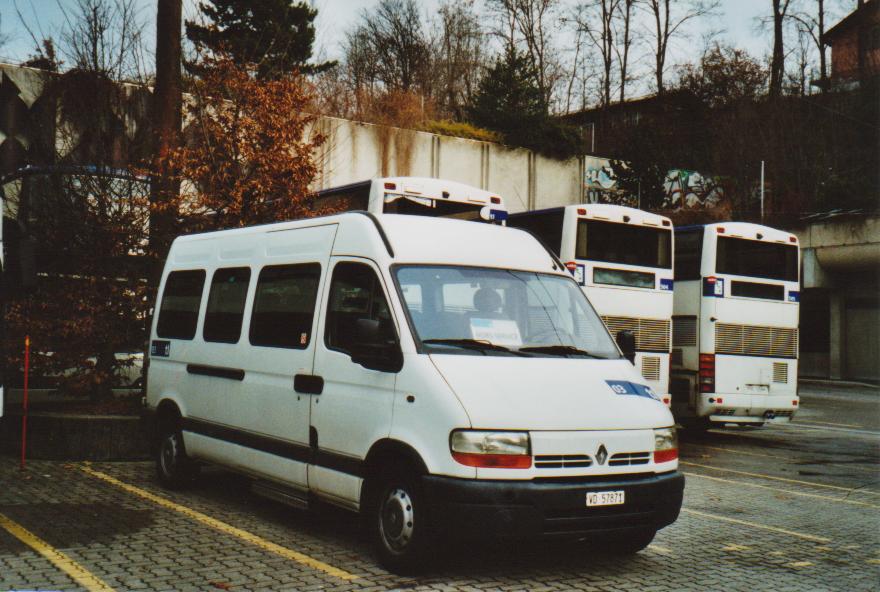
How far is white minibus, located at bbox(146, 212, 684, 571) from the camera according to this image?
602 centimetres

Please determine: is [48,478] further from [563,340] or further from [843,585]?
[843,585]

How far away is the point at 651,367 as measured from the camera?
15602 mm

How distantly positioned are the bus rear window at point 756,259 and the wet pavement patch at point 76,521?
37.1ft

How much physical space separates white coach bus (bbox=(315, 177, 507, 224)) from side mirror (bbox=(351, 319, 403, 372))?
9014mm

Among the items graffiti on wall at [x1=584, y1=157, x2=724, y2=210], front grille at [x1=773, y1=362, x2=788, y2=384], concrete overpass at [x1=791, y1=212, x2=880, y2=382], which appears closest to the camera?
front grille at [x1=773, y1=362, x2=788, y2=384]

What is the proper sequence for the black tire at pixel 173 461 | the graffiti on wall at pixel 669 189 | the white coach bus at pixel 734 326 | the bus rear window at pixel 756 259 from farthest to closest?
the graffiti on wall at pixel 669 189 < the bus rear window at pixel 756 259 < the white coach bus at pixel 734 326 < the black tire at pixel 173 461

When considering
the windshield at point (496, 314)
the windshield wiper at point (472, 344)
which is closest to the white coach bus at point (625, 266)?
the windshield at point (496, 314)

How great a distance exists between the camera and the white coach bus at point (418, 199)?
51.6 ft

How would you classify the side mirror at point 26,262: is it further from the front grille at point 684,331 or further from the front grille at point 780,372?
the front grille at point 780,372

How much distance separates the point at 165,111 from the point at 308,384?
7242 millimetres

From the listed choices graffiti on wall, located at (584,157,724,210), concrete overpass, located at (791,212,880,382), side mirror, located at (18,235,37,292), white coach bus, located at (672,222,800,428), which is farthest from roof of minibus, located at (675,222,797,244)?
graffiti on wall, located at (584,157,724,210)

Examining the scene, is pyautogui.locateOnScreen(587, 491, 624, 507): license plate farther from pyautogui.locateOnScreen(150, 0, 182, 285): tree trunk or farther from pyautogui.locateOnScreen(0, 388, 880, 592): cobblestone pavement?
pyautogui.locateOnScreen(150, 0, 182, 285): tree trunk

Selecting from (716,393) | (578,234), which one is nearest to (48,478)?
(578,234)

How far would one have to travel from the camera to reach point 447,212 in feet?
52.7
